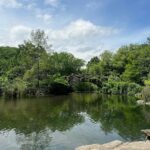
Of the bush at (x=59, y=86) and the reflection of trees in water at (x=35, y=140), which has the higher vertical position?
the bush at (x=59, y=86)

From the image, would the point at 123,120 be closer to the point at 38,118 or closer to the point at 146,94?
the point at 38,118

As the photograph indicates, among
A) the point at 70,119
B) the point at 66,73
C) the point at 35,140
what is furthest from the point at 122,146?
the point at 66,73

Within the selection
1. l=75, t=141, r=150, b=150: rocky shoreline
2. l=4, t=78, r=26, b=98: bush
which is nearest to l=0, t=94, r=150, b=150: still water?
l=75, t=141, r=150, b=150: rocky shoreline

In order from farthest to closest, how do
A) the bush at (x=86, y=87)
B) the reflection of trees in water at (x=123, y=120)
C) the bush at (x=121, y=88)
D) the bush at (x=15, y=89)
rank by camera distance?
the bush at (x=86, y=87) → the bush at (x=121, y=88) → the bush at (x=15, y=89) → the reflection of trees in water at (x=123, y=120)

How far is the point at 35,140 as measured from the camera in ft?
89.2

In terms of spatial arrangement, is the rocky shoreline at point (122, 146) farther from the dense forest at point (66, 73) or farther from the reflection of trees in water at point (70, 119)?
the dense forest at point (66, 73)

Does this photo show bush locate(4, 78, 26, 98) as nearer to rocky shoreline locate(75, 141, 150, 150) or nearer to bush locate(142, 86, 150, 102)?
bush locate(142, 86, 150, 102)

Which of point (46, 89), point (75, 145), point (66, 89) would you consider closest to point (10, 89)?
point (46, 89)

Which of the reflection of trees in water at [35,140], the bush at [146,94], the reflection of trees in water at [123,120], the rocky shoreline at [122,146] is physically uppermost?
the bush at [146,94]

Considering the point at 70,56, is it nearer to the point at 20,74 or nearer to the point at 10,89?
the point at 20,74

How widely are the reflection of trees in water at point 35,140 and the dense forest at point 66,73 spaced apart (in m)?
35.2

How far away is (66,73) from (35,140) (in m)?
64.1

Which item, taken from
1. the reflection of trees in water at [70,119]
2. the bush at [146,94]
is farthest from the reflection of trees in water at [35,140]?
the bush at [146,94]

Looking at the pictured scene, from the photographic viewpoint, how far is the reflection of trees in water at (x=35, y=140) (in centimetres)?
2504
